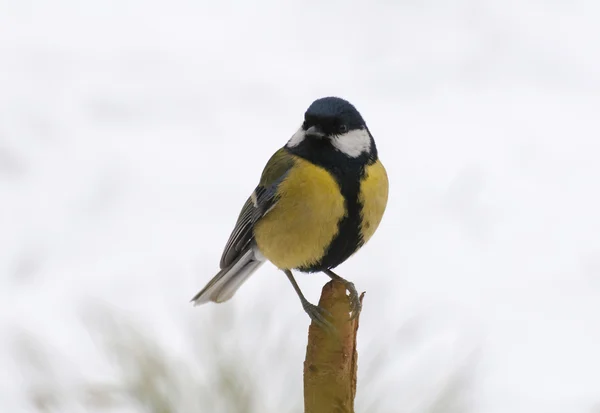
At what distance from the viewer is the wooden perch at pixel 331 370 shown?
123cm

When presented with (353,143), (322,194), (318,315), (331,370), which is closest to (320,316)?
(318,315)

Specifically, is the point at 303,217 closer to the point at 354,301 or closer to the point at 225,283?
the point at 354,301

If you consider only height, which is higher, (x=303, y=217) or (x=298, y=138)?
(x=298, y=138)

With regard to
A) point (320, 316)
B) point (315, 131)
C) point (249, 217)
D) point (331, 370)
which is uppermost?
point (315, 131)

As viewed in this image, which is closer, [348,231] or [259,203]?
[348,231]

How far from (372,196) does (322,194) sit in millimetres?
100

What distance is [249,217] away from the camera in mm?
1698

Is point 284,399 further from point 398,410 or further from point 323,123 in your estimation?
point 323,123

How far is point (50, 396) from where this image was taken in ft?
4.23

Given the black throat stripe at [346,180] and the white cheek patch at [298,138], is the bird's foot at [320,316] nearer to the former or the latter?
the black throat stripe at [346,180]

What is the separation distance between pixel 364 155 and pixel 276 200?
0.20m

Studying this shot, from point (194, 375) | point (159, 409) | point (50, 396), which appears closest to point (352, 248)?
point (194, 375)

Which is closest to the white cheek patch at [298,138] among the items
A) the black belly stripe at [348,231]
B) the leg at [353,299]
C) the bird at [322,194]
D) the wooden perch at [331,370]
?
the bird at [322,194]

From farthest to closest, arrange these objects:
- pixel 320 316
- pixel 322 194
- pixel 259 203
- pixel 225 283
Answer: pixel 225 283 < pixel 259 203 < pixel 322 194 < pixel 320 316
